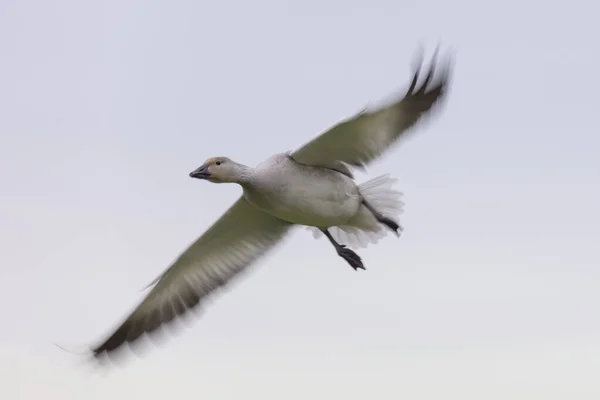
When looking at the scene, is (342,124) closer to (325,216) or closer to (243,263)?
(325,216)

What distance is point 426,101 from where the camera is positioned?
12867 mm

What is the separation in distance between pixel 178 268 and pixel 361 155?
7.71ft

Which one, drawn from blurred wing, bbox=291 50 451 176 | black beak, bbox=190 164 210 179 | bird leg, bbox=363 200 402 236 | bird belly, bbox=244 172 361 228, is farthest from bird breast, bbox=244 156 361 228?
black beak, bbox=190 164 210 179

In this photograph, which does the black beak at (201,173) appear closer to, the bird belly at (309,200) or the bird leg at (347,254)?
the bird belly at (309,200)

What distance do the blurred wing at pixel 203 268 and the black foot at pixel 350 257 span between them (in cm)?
62

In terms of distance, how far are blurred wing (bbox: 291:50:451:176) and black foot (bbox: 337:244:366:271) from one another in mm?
1356

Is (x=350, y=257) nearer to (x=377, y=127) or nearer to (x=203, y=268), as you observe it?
(x=203, y=268)

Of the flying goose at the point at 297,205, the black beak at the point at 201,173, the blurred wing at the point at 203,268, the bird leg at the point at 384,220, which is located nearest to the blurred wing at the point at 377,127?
the flying goose at the point at 297,205

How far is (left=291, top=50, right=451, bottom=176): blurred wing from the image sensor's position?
12.8m

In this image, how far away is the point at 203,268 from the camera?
14336mm

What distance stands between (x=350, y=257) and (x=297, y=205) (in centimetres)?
143

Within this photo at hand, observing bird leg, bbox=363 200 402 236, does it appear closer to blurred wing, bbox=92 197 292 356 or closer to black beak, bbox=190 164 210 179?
blurred wing, bbox=92 197 292 356

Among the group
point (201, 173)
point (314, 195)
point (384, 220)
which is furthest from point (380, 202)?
point (201, 173)

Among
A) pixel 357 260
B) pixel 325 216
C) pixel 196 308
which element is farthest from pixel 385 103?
pixel 196 308
